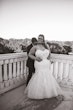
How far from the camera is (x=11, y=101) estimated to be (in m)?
2.85

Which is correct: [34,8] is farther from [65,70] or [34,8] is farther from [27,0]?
[65,70]

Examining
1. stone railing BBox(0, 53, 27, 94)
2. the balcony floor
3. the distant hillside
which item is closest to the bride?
the balcony floor

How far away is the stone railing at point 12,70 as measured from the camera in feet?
10.6

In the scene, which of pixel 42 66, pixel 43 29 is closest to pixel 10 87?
pixel 42 66

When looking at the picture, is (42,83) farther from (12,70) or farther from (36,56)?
(12,70)

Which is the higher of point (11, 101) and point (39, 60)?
point (39, 60)

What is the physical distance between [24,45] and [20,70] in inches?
47.9

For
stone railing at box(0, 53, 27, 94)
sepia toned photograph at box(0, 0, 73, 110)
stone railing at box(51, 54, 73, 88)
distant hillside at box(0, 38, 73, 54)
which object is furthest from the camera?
distant hillside at box(0, 38, 73, 54)

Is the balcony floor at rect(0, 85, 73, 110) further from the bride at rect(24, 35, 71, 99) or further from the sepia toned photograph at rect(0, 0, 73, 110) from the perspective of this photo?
the bride at rect(24, 35, 71, 99)

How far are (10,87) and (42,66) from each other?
3.46 feet

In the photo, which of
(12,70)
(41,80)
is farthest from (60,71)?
(12,70)

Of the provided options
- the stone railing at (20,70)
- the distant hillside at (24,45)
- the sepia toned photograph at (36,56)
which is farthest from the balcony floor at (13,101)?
the distant hillside at (24,45)

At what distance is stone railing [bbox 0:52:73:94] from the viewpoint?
3.26 metres

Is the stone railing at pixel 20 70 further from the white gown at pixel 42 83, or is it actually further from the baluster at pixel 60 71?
the white gown at pixel 42 83
